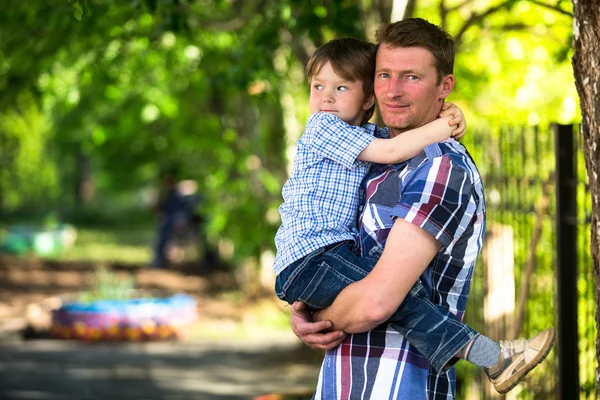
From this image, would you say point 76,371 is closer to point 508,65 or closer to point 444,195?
point 508,65

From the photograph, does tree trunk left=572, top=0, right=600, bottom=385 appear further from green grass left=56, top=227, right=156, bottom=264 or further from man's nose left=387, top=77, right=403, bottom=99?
green grass left=56, top=227, right=156, bottom=264

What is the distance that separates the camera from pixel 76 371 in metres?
11.1

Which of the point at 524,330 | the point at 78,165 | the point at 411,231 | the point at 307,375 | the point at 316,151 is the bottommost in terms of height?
the point at 307,375

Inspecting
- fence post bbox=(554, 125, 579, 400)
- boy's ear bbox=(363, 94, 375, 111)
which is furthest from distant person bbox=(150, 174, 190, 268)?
boy's ear bbox=(363, 94, 375, 111)

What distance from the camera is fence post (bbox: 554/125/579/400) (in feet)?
18.2

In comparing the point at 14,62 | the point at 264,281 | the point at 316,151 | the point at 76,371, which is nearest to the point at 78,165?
the point at 264,281

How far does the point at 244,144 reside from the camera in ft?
44.9

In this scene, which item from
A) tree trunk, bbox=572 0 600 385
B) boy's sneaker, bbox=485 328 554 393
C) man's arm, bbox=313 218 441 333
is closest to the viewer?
man's arm, bbox=313 218 441 333

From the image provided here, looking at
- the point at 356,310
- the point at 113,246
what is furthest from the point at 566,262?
the point at 113,246

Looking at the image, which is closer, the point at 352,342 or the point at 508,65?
the point at 352,342

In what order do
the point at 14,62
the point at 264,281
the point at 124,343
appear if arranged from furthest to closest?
the point at 264,281 < the point at 124,343 < the point at 14,62

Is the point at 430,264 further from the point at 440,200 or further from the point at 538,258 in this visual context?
the point at 538,258

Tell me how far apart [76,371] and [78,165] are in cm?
3729

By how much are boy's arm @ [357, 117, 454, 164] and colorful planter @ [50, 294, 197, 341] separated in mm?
10767
